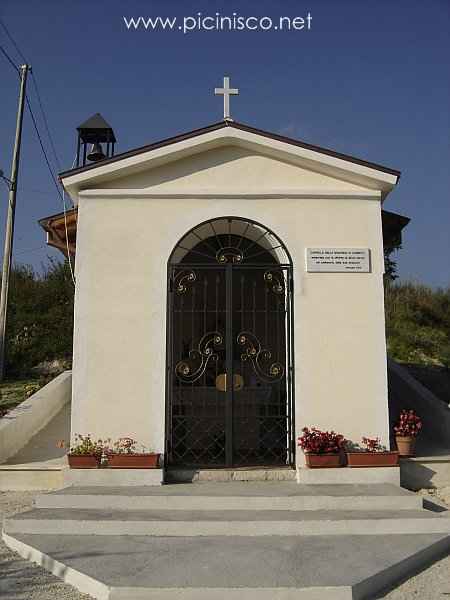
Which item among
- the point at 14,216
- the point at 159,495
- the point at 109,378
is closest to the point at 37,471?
the point at 109,378

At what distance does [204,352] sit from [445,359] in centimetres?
987

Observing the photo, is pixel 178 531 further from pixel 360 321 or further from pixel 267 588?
pixel 360 321

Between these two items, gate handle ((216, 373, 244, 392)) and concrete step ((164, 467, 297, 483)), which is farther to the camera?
gate handle ((216, 373, 244, 392))

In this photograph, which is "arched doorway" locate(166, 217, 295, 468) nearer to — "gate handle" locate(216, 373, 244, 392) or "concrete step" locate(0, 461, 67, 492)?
"gate handle" locate(216, 373, 244, 392)

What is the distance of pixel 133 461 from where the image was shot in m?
6.86

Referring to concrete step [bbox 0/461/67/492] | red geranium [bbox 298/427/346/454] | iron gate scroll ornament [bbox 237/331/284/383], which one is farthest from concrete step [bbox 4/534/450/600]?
iron gate scroll ornament [bbox 237/331/284/383]

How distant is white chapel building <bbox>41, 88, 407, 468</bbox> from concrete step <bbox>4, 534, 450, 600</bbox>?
1972mm

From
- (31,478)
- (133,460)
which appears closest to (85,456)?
(133,460)

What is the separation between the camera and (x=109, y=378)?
7215 millimetres

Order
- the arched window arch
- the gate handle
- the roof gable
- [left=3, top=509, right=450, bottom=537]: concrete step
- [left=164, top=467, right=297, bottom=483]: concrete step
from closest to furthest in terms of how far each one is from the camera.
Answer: [left=3, top=509, right=450, bottom=537]: concrete step
[left=164, top=467, right=297, bottom=483]: concrete step
the roof gable
the arched window arch
the gate handle

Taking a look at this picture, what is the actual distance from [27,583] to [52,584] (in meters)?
0.21

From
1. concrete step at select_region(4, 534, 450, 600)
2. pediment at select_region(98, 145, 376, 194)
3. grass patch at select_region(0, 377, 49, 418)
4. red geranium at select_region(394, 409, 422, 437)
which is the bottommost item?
concrete step at select_region(4, 534, 450, 600)

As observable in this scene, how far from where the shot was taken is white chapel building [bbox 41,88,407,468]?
722 centimetres

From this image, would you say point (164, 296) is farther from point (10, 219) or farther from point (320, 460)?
point (10, 219)
